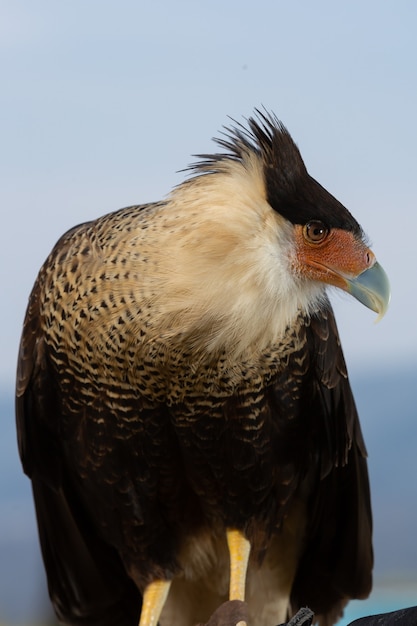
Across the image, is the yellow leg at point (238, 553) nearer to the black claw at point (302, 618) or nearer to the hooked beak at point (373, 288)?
the black claw at point (302, 618)

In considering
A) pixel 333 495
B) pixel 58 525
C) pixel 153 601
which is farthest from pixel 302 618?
pixel 58 525

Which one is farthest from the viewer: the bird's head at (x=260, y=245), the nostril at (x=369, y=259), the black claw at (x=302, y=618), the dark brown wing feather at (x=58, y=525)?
the dark brown wing feather at (x=58, y=525)

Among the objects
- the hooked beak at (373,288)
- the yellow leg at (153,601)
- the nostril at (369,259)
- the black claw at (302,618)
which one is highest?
the nostril at (369,259)

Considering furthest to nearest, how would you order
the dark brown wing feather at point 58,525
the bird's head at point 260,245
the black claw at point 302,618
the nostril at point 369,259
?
the dark brown wing feather at point 58,525, the nostril at point 369,259, the bird's head at point 260,245, the black claw at point 302,618

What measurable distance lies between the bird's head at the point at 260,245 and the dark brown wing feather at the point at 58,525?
0.59 meters

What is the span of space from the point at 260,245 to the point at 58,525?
1.28 m

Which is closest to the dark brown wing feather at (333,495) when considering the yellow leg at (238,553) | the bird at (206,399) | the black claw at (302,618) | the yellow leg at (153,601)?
the bird at (206,399)

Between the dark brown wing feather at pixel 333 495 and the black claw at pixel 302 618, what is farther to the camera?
the dark brown wing feather at pixel 333 495

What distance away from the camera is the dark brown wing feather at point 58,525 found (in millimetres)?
2742

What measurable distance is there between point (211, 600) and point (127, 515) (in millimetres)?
680

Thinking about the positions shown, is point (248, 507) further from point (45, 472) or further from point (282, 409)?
point (45, 472)

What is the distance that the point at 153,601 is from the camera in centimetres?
286

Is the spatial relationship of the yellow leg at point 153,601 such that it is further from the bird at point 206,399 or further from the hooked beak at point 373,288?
the hooked beak at point 373,288

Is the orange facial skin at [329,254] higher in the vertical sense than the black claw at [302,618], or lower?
higher
